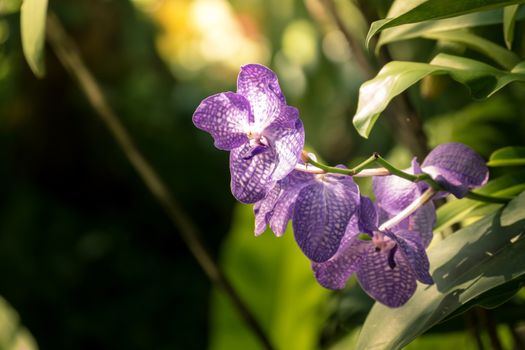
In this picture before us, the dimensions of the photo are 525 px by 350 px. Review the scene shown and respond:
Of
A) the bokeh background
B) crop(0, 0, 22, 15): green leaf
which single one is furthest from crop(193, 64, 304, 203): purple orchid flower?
the bokeh background

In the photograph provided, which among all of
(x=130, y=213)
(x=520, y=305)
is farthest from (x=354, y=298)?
(x=130, y=213)

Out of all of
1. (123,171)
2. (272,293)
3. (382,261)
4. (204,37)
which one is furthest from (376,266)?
(204,37)

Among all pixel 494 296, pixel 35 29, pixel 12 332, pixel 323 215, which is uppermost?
pixel 35 29

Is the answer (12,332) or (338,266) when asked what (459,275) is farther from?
(12,332)

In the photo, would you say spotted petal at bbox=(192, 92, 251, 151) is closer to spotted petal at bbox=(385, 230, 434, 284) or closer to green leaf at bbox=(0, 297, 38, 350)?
spotted petal at bbox=(385, 230, 434, 284)

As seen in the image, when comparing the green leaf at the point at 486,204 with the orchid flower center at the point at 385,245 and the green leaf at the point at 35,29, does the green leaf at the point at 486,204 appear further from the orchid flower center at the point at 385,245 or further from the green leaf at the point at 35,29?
the green leaf at the point at 35,29

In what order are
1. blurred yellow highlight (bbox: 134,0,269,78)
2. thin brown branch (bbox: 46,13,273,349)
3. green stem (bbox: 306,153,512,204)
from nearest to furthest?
green stem (bbox: 306,153,512,204)
thin brown branch (bbox: 46,13,273,349)
blurred yellow highlight (bbox: 134,0,269,78)

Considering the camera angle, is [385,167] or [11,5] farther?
[11,5]
